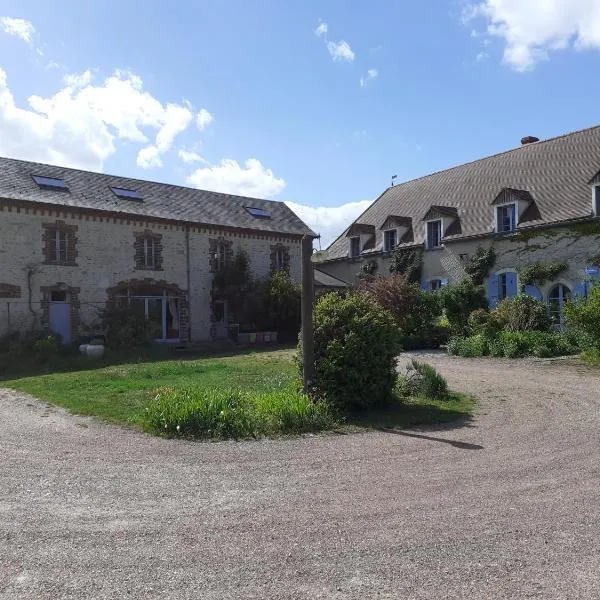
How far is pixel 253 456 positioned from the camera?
6.82 m

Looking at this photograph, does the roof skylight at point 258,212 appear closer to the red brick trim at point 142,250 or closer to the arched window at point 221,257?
the arched window at point 221,257

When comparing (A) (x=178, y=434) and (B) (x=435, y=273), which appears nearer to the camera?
(A) (x=178, y=434)

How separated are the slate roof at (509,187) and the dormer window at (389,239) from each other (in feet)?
2.04

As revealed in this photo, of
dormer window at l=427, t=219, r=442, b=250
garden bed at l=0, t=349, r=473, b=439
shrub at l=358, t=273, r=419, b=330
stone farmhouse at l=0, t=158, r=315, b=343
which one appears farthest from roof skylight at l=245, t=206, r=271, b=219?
garden bed at l=0, t=349, r=473, b=439

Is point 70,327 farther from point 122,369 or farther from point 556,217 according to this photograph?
point 556,217

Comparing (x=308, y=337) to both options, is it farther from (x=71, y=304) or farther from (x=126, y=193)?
(x=126, y=193)

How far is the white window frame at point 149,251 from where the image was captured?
81.9 ft

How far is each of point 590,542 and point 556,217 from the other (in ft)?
70.2

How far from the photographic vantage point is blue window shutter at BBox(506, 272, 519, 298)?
24.5 meters

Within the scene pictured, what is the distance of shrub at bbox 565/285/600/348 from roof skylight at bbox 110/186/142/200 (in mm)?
Answer: 18218

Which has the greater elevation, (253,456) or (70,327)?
(70,327)

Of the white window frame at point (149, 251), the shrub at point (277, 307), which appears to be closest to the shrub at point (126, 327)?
the white window frame at point (149, 251)

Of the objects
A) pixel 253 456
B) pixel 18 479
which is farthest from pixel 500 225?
pixel 18 479

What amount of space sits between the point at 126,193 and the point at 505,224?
1633cm
